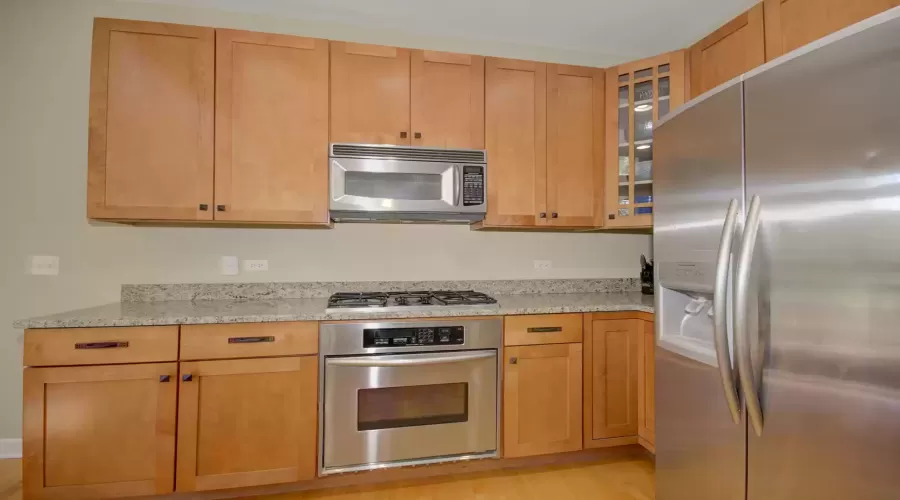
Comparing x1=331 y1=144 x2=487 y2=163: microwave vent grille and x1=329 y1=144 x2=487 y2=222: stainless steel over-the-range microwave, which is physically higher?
x1=331 y1=144 x2=487 y2=163: microwave vent grille

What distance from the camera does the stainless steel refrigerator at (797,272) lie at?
795mm

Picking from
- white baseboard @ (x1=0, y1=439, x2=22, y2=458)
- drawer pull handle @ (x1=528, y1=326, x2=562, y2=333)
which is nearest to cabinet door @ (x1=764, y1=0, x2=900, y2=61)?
drawer pull handle @ (x1=528, y1=326, x2=562, y2=333)

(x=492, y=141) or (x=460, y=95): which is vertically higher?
(x=460, y=95)

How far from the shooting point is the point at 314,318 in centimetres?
168

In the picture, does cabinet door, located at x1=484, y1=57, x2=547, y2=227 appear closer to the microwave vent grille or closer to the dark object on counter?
the microwave vent grille

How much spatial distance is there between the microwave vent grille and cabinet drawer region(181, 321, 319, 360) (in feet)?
2.84

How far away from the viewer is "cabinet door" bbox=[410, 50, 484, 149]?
2.06 metres

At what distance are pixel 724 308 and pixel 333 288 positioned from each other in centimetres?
188

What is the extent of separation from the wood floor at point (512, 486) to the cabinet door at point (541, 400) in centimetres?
13

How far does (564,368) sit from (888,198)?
1.38m

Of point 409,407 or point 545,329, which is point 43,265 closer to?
point 409,407

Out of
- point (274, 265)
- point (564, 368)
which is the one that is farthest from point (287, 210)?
point (564, 368)

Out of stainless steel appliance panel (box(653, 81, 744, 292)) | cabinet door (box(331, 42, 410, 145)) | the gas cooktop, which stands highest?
cabinet door (box(331, 42, 410, 145))

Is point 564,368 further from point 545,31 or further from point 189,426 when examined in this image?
point 545,31
